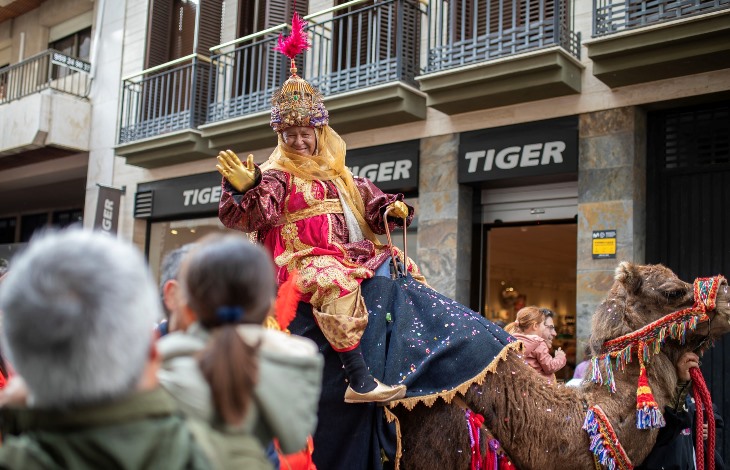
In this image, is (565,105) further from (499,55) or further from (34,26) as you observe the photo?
(34,26)

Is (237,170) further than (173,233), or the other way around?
(173,233)

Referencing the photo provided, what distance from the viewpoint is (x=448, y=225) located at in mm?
10281

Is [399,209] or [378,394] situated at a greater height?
[399,209]

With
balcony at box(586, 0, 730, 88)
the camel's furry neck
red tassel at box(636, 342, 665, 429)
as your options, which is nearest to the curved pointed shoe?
the camel's furry neck

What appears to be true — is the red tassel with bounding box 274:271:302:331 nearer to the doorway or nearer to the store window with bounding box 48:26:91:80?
the doorway

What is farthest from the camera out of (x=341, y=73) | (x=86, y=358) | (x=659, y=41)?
(x=341, y=73)

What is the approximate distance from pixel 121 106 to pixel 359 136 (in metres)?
5.55

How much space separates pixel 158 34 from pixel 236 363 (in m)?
14.0

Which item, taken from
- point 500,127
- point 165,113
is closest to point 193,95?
point 165,113

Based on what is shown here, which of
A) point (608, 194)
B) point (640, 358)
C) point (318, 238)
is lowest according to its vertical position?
point (640, 358)

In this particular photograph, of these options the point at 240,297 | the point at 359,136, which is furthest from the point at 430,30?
the point at 240,297

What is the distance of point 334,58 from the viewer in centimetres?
1204

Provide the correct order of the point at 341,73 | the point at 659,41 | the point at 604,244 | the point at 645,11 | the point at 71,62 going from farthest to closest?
the point at 71,62 < the point at 341,73 < the point at 604,244 < the point at 645,11 < the point at 659,41

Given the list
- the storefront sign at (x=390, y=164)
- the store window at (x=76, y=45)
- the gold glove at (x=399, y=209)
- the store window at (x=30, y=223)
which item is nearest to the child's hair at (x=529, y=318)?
the gold glove at (x=399, y=209)
